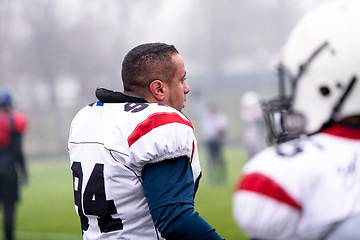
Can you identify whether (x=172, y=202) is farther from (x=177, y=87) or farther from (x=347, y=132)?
(x=347, y=132)

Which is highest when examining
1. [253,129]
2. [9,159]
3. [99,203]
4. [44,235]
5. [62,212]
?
[99,203]

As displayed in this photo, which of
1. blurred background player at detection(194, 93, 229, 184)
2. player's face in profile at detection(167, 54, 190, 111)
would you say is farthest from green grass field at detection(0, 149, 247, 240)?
player's face in profile at detection(167, 54, 190, 111)

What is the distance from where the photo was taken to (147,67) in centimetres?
206

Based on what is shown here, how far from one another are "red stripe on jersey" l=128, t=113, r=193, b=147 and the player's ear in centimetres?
18

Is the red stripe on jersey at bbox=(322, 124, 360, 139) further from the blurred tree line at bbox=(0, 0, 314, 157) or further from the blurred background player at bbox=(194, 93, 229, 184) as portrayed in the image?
the blurred tree line at bbox=(0, 0, 314, 157)

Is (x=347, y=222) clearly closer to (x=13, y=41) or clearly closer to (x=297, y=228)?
(x=297, y=228)

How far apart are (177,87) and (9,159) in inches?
158

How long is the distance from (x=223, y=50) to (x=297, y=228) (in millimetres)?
39327

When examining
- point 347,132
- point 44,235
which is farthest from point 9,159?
point 347,132

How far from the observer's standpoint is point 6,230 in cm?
557

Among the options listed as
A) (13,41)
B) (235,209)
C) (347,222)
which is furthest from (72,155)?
(13,41)

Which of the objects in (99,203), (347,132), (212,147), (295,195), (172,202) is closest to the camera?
(295,195)

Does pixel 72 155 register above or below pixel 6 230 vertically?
above

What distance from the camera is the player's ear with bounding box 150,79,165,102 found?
206 centimetres
